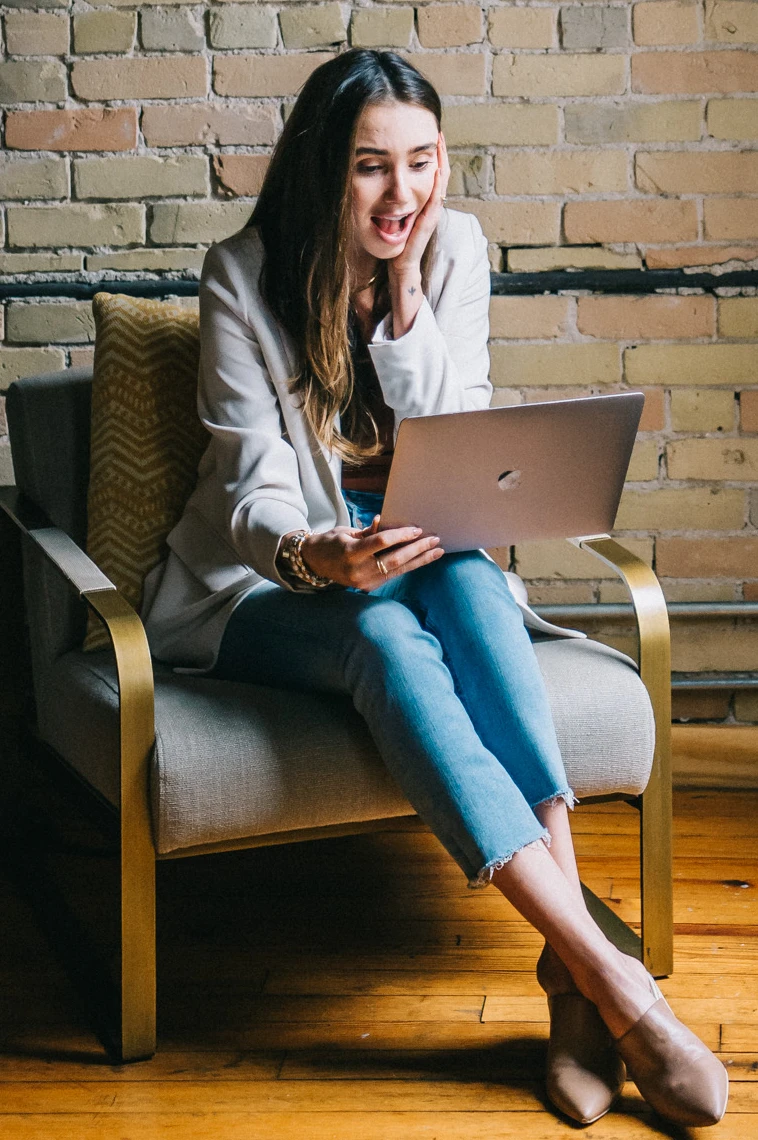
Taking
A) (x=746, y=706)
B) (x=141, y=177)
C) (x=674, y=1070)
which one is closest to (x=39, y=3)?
(x=141, y=177)

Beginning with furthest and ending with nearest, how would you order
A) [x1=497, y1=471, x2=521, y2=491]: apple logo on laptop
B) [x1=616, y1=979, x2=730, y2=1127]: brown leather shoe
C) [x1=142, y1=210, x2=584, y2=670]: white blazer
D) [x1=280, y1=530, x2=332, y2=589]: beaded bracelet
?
[x1=142, y1=210, x2=584, y2=670]: white blazer → [x1=280, y1=530, x2=332, y2=589]: beaded bracelet → [x1=497, y1=471, x2=521, y2=491]: apple logo on laptop → [x1=616, y1=979, x2=730, y2=1127]: brown leather shoe

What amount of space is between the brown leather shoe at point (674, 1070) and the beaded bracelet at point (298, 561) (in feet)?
1.99

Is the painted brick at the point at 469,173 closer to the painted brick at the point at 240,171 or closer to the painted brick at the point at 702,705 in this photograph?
the painted brick at the point at 240,171

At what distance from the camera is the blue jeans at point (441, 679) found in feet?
4.12

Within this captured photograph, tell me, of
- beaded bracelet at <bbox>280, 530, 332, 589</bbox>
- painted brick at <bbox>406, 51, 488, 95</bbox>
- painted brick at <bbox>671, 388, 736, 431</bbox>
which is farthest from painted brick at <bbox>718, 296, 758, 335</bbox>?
beaded bracelet at <bbox>280, 530, 332, 589</bbox>

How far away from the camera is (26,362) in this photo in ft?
6.93

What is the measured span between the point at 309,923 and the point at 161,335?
35.1 inches

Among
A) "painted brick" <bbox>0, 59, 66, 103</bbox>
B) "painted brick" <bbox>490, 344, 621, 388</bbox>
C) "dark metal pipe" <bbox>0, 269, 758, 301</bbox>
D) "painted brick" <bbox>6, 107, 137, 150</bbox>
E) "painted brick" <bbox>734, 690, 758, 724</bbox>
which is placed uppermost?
"painted brick" <bbox>0, 59, 66, 103</bbox>

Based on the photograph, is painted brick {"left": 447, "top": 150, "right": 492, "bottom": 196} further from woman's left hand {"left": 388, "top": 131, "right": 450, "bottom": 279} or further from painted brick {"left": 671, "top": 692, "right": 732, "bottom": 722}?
painted brick {"left": 671, "top": 692, "right": 732, "bottom": 722}

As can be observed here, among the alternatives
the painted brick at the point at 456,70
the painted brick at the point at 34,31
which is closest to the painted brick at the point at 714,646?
the painted brick at the point at 456,70

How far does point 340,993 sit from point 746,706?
107 centimetres

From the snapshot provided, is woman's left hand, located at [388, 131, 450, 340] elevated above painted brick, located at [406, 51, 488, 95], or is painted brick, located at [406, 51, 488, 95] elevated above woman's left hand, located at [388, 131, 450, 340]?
painted brick, located at [406, 51, 488, 95]

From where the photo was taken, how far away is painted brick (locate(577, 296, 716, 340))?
2.10 m

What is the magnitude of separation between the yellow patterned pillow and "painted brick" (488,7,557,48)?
80cm
